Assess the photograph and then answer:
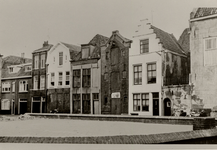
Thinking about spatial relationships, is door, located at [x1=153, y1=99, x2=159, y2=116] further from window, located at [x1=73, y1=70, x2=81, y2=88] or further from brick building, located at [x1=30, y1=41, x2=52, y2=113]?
brick building, located at [x1=30, y1=41, x2=52, y2=113]

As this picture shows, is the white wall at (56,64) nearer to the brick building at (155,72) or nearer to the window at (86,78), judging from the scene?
the window at (86,78)

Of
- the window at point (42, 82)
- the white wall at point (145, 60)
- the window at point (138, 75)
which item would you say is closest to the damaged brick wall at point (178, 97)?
the white wall at point (145, 60)

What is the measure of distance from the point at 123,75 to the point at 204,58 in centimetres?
A: 648

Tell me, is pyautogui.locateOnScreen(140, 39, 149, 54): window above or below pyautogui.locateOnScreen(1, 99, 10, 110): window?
above

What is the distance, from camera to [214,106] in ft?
45.5

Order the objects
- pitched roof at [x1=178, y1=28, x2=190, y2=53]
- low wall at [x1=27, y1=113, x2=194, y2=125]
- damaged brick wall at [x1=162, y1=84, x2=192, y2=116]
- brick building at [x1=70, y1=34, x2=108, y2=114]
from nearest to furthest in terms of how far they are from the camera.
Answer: low wall at [x1=27, y1=113, x2=194, y2=125]
pitched roof at [x1=178, y1=28, x2=190, y2=53]
damaged brick wall at [x1=162, y1=84, x2=192, y2=116]
brick building at [x1=70, y1=34, x2=108, y2=114]

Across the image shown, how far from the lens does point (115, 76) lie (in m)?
19.9

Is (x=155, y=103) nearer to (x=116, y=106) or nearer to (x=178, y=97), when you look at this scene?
(x=178, y=97)

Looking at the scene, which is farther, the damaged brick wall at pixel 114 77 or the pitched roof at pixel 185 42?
the damaged brick wall at pixel 114 77

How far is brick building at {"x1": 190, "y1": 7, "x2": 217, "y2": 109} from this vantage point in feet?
45.6

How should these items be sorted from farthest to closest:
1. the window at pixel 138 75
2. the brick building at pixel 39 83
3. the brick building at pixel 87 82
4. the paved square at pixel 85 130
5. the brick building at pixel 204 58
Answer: the brick building at pixel 39 83 < the brick building at pixel 87 82 < the window at pixel 138 75 < the brick building at pixel 204 58 < the paved square at pixel 85 130

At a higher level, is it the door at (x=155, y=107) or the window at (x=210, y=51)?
the window at (x=210, y=51)

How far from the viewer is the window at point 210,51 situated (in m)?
13.7

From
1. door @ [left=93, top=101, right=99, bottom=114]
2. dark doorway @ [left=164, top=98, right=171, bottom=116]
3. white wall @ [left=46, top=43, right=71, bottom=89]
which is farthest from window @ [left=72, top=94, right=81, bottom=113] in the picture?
dark doorway @ [left=164, top=98, right=171, bottom=116]
